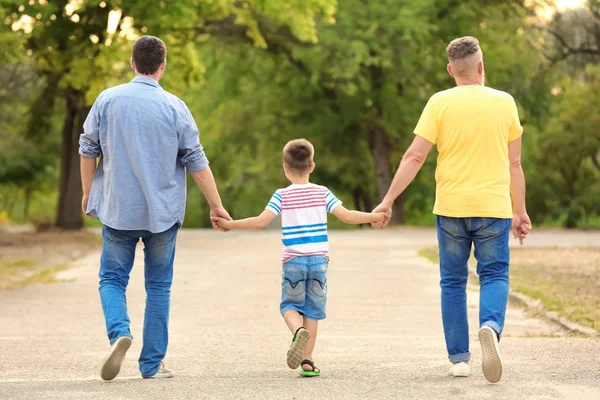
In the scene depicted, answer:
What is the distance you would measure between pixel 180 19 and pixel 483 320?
20.3 metres

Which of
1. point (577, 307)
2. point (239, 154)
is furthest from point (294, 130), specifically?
point (577, 307)

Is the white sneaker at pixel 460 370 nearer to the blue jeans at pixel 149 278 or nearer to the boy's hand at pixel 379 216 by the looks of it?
the boy's hand at pixel 379 216

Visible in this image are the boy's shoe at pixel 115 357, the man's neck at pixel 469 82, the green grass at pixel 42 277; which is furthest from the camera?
the green grass at pixel 42 277

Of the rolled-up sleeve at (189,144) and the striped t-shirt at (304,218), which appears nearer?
the rolled-up sleeve at (189,144)

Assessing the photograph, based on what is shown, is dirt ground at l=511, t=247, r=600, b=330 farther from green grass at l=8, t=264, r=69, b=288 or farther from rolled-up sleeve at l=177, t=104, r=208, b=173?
green grass at l=8, t=264, r=69, b=288

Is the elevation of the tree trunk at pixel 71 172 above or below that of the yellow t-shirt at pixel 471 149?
below

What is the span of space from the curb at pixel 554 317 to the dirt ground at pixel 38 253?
640cm

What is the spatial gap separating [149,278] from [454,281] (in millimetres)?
1819

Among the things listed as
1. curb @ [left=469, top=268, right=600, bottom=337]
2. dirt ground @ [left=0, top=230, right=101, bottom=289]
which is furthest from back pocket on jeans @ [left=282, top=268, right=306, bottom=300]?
dirt ground @ [left=0, top=230, right=101, bottom=289]

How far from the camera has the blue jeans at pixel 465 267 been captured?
7.46 m

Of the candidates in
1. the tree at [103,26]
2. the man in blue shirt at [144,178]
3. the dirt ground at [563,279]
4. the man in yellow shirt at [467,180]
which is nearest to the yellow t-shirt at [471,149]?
the man in yellow shirt at [467,180]

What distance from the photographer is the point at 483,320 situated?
7.34m

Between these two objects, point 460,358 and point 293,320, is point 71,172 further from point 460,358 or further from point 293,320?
point 460,358

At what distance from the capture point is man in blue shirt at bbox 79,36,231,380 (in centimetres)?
745
